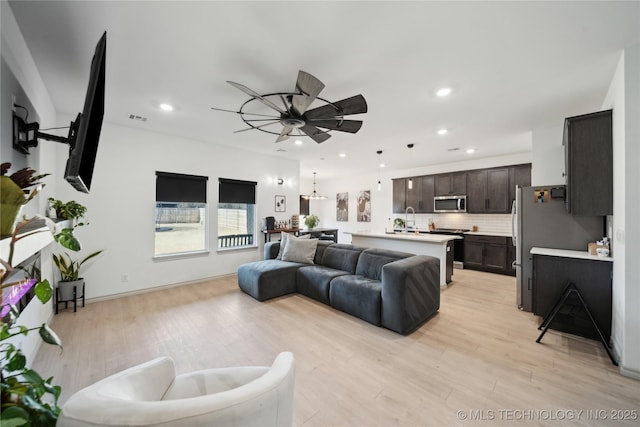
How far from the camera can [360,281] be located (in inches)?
133

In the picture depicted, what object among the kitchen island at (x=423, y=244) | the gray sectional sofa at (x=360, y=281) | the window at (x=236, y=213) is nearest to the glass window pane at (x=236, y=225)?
the window at (x=236, y=213)

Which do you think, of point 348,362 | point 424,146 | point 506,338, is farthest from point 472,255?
point 348,362

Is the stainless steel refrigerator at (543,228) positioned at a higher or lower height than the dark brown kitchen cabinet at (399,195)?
lower

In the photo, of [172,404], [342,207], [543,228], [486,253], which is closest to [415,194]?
[486,253]

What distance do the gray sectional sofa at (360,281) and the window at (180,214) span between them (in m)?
1.43

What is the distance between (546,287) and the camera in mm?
2980

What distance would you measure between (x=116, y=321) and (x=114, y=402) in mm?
3160

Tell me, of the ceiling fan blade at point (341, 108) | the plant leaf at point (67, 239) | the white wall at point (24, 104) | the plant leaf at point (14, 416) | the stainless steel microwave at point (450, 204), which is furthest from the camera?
the stainless steel microwave at point (450, 204)

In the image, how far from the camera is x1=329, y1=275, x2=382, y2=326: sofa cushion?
304 cm

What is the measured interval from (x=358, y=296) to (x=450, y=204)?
4.50m

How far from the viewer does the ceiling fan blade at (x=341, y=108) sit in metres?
2.34

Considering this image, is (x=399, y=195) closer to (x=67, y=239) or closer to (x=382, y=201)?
(x=382, y=201)

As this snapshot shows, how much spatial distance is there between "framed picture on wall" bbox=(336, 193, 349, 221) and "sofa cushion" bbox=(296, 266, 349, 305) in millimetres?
5309

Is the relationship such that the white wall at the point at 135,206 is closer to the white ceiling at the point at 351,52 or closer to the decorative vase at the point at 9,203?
the white ceiling at the point at 351,52
